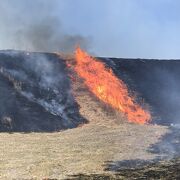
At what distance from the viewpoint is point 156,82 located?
156 feet

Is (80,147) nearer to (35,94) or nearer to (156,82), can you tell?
(35,94)

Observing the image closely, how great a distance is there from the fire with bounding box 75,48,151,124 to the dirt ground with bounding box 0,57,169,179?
166cm

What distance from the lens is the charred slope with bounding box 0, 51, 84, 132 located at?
114ft

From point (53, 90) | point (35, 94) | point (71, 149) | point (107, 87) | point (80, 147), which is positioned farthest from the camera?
point (107, 87)

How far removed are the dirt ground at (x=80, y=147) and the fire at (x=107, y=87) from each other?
1663 mm

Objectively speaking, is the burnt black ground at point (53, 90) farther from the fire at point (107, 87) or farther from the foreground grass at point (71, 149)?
the foreground grass at point (71, 149)

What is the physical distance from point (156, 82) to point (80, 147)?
23359 mm

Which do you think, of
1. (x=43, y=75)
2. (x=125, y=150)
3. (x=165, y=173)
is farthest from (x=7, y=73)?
(x=165, y=173)

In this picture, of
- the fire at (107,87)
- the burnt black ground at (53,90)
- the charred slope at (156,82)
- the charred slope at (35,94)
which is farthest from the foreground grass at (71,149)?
the charred slope at (156,82)

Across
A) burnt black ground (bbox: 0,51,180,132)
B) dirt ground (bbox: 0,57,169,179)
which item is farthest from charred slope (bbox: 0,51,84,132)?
dirt ground (bbox: 0,57,169,179)

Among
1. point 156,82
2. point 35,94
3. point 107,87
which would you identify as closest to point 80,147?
point 35,94

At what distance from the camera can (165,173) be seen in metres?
19.0

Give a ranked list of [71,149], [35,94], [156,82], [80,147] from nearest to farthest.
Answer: [71,149] < [80,147] < [35,94] < [156,82]

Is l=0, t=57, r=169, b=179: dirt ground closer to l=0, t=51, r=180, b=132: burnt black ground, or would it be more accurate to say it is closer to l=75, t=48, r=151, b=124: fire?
l=75, t=48, r=151, b=124: fire
